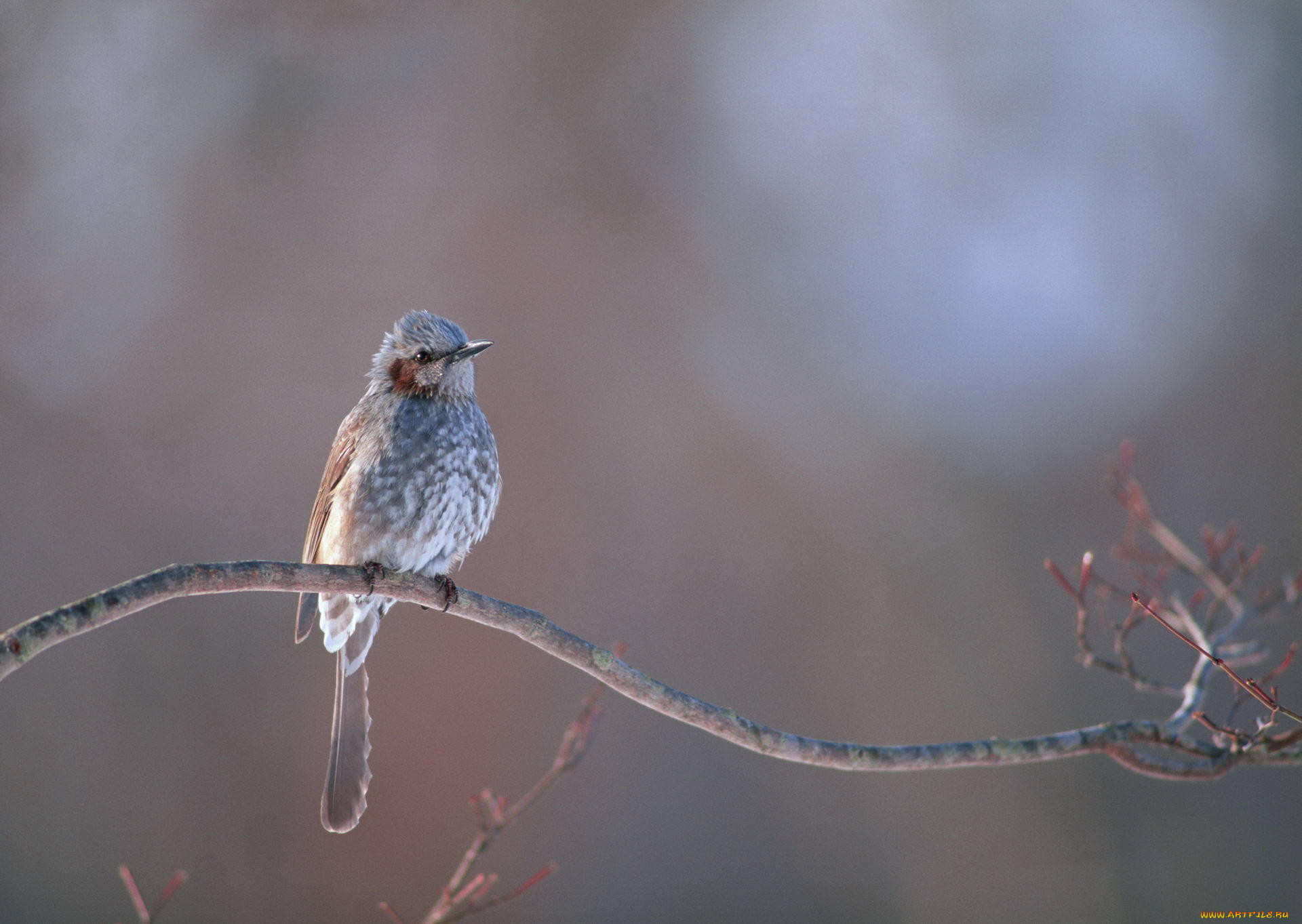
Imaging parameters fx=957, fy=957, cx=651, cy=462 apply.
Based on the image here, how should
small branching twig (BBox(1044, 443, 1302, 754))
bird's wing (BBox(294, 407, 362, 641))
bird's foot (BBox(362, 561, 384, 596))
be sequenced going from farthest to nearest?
bird's wing (BBox(294, 407, 362, 641)) < bird's foot (BBox(362, 561, 384, 596)) < small branching twig (BBox(1044, 443, 1302, 754))

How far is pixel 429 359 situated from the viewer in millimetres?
3160

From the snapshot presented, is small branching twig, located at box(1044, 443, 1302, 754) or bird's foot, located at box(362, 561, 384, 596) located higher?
small branching twig, located at box(1044, 443, 1302, 754)

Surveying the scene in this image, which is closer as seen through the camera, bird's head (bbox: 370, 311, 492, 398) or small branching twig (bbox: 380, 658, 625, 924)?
small branching twig (bbox: 380, 658, 625, 924)

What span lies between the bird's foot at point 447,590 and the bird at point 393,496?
3cm

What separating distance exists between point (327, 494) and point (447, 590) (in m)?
0.93

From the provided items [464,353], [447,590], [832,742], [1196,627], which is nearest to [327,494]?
[464,353]

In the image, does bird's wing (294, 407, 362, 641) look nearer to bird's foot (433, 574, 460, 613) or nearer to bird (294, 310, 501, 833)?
bird (294, 310, 501, 833)

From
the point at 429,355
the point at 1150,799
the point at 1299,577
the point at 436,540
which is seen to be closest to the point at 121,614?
the point at 436,540

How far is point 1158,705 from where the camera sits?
5.89 m

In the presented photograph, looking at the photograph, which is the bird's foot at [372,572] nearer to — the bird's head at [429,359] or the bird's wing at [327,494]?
the bird's wing at [327,494]

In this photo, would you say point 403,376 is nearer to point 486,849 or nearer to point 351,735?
point 351,735

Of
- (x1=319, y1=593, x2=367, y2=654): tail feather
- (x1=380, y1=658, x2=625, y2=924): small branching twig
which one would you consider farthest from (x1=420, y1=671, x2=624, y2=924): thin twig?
(x1=319, y1=593, x2=367, y2=654): tail feather

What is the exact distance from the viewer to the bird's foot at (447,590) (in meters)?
2.50

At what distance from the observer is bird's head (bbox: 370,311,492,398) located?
315 centimetres
